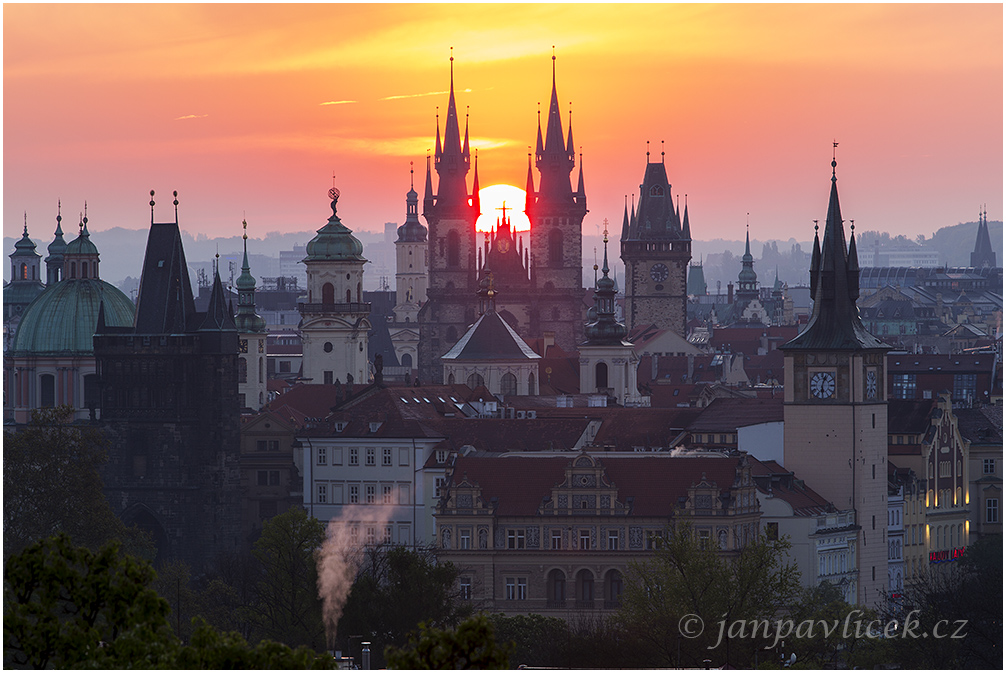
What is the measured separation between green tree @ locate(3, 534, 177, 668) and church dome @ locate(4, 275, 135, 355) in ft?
311

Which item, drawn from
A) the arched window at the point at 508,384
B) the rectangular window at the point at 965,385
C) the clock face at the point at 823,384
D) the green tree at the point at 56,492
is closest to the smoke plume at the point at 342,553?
the green tree at the point at 56,492

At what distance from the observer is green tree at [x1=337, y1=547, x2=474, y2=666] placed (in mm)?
80250

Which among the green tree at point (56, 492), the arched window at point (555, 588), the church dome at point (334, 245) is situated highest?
the church dome at point (334, 245)

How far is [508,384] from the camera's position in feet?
513

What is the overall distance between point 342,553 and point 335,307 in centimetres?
6360

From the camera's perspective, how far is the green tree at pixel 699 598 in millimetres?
75188

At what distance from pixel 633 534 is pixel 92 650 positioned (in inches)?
2204

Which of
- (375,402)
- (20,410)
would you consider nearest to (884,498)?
(375,402)

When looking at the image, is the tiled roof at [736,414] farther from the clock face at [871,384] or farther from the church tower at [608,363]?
the church tower at [608,363]

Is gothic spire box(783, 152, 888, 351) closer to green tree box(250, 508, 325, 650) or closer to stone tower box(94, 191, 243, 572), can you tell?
green tree box(250, 508, 325, 650)

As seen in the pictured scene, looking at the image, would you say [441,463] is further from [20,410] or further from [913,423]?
[20,410]

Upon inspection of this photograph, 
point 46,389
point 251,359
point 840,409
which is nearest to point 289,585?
point 840,409

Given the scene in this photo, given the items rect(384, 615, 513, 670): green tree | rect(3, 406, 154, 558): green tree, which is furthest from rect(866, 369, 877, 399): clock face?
rect(384, 615, 513, 670): green tree

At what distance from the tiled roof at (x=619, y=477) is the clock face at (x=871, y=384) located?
27.4 ft
